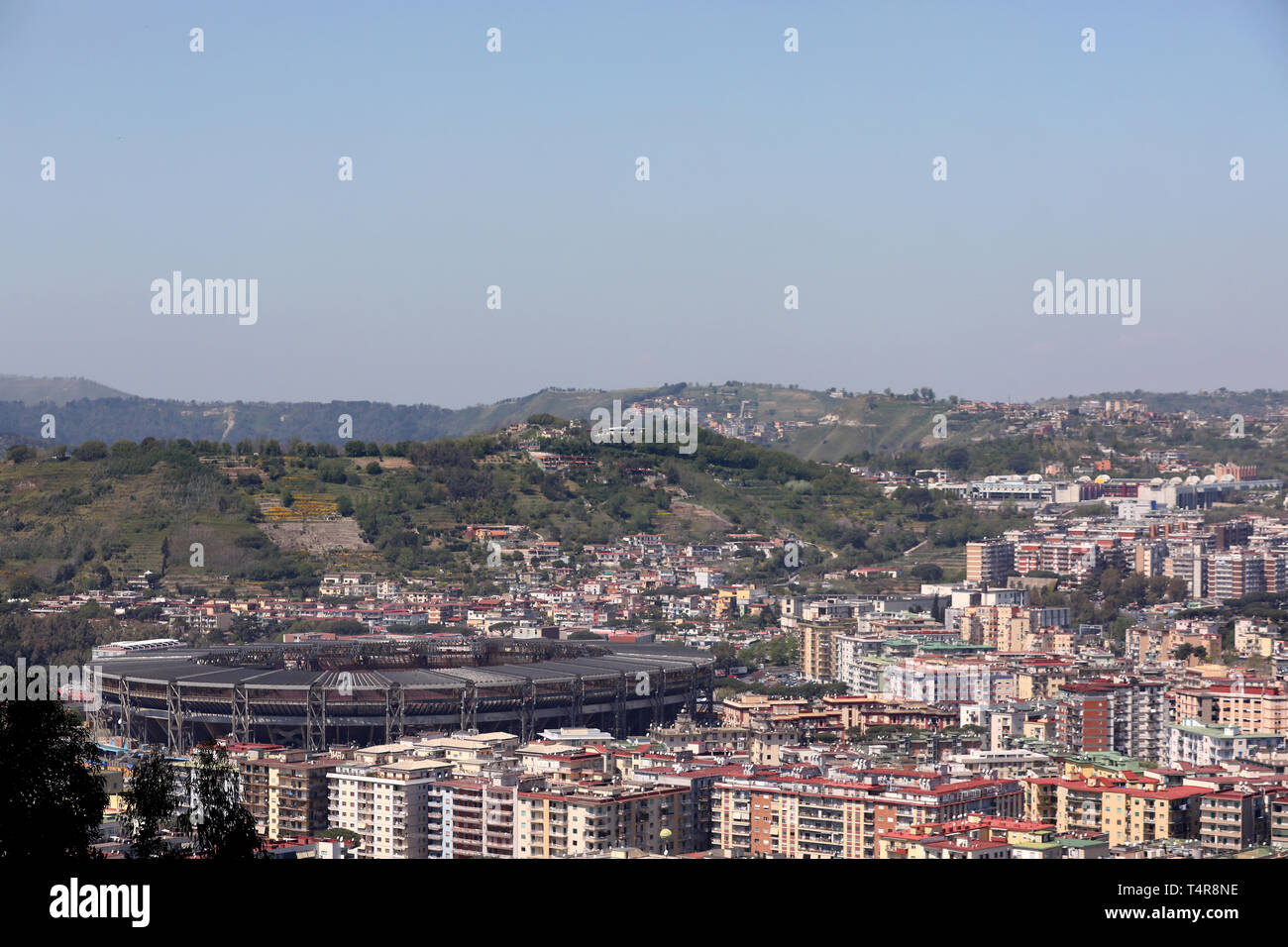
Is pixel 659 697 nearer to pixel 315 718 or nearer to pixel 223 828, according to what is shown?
pixel 315 718

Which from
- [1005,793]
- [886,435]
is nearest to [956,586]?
[1005,793]

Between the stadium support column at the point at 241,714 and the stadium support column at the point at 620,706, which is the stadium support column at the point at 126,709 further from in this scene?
the stadium support column at the point at 620,706

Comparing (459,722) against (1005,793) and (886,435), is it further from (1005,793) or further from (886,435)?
(886,435)

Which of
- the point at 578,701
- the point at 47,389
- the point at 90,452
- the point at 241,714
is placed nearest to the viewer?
the point at 241,714

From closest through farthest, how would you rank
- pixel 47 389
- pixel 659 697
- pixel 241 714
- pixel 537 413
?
pixel 241 714 < pixel 659 697 < pixel 537 413 < pixel 47 389

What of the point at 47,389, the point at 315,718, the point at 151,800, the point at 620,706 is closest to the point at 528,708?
the point at 620,706

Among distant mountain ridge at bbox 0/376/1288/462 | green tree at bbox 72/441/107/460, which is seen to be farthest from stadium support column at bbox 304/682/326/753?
distant mountain ridge at bbox 0/376/1288/462
